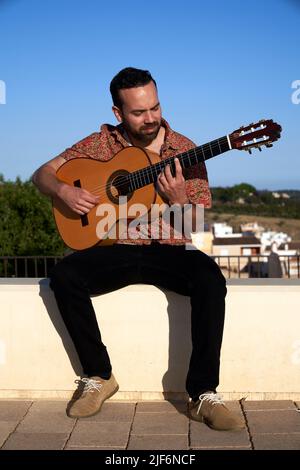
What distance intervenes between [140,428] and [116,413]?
7.8 inches

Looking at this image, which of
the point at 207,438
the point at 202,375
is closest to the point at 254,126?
the point at 202,375

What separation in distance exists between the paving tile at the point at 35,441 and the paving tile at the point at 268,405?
2.61 feet

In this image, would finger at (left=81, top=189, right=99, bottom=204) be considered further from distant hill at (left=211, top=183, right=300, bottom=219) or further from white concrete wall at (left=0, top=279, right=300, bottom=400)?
distant hill at (left=211, top=183, right=300, bottom=219)

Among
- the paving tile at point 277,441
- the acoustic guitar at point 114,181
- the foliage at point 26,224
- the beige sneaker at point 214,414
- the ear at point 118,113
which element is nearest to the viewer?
the paving tile at point 277,441

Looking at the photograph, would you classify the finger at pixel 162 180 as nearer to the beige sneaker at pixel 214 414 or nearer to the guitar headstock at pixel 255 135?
the guitar headstock at pixel 255 135

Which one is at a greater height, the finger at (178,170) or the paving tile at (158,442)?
the finger at (178,170)

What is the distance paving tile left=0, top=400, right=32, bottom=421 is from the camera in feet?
8.52

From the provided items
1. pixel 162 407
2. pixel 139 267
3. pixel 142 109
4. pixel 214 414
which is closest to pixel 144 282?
pixel 139 267

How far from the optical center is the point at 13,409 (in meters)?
2.70

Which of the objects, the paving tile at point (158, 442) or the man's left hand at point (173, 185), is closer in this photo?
the paving tile at point (158, 442)

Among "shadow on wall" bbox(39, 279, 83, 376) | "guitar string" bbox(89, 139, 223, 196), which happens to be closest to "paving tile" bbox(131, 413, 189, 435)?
"shadow on wall" bbox(39, 279, 83, 376)

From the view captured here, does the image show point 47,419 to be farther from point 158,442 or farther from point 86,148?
point 86,148

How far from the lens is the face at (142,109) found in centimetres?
278

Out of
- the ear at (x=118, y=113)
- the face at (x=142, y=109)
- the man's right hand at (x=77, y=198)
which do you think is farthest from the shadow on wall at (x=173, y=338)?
the ear at (x=118, y=113)
